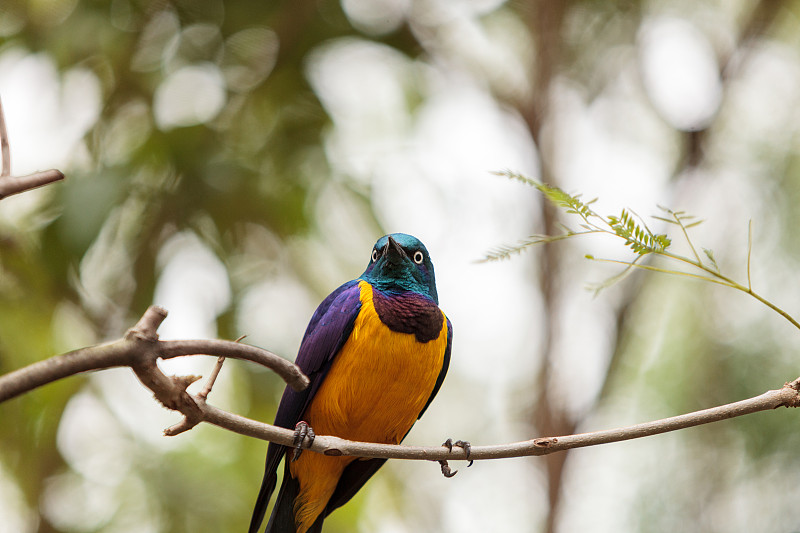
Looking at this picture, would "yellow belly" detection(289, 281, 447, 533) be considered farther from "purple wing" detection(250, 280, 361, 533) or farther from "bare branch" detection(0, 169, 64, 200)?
"bare branch" detection(0, 169, 64, 200)

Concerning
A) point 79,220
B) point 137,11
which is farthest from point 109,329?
point 137,11

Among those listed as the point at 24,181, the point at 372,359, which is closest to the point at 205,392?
the point at 24,181

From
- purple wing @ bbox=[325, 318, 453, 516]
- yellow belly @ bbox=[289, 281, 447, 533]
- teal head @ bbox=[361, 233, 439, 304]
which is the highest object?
teal head @ bbox=[361, 233, 439, 304]

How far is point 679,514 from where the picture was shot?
4852 mm

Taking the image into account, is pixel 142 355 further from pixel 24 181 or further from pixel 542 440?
pixel 542 440

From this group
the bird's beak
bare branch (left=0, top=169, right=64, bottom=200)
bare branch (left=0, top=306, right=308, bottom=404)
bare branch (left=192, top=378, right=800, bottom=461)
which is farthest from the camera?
the bird's beak

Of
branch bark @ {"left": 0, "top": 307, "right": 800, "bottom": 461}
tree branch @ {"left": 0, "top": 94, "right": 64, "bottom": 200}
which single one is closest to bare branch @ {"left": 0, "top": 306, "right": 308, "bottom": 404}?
branch bark @ {"left": 0, "top": 307, "right": 800, "bottom": 461}

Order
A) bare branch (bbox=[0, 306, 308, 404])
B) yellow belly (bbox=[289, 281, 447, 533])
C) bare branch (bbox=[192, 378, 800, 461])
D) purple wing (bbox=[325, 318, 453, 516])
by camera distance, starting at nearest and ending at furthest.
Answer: bare branch (bbox=[0, 306, 308, 404]) < bare branch (bbox=[192, 378, 800, 461]) < yellow belly (bbox=[289, 281, 447, 533]) < purple wing (bbox=[325, 318, 453, 516])

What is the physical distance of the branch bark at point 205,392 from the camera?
126 cm

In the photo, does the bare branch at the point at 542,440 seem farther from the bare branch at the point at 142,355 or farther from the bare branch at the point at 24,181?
the bare branch at the point at 24,181

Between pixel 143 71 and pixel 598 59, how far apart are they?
11.2 ft

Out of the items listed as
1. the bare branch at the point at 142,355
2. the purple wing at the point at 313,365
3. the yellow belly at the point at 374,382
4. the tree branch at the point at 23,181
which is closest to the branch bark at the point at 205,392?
the bare branch at the point at 142,355

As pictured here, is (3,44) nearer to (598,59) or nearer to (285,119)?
(285,119)

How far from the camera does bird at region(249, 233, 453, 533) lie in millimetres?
3240
